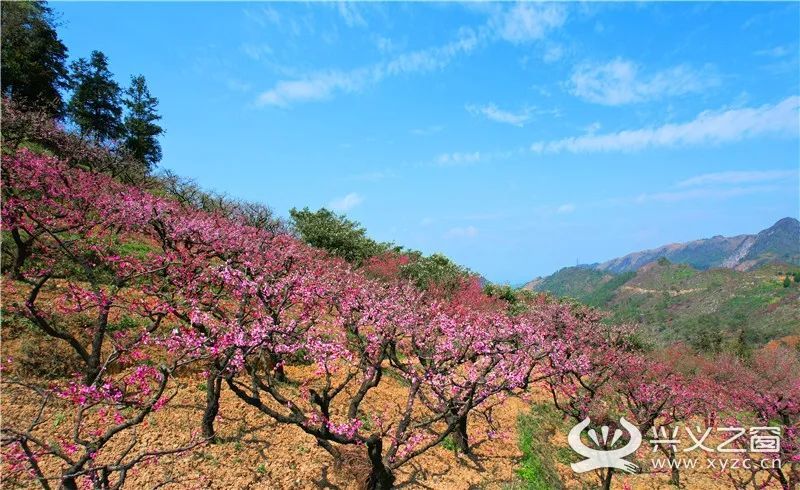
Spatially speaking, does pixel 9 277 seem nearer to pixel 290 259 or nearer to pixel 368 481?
pixel 290 259

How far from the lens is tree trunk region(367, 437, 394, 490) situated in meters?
8.60

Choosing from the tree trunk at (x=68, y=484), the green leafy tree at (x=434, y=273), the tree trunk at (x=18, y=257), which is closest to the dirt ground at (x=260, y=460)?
the tree trunk at (x=68, y=484)

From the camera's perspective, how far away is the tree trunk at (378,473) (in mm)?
8602

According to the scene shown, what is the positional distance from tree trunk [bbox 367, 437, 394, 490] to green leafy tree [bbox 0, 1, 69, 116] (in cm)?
3544

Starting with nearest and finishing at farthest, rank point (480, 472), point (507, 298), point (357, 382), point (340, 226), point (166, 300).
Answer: point (166, 300), point (480, 472), point (357, 382), point (340, 226), point (507, 298)

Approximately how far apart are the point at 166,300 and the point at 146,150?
1499 inches

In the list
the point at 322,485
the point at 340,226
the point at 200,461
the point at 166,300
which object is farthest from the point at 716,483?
the point at 340,226

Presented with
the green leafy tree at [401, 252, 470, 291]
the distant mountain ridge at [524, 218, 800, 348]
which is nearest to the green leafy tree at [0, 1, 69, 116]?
the green leafy tree at [401, 252, 470, 291]

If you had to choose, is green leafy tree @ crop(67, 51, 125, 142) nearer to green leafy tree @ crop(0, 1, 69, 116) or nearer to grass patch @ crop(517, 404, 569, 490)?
green leafy tree @ crop(0, 1, 69, 116)

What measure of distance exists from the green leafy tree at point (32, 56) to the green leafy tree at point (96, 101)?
108 cm

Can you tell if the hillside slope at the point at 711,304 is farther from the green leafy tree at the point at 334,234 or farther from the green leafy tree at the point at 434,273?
the green leafy tree at the point at 334,234

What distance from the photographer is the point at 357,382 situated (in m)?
13.4

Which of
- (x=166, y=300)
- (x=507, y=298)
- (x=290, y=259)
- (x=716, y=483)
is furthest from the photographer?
(x=507, y=298)

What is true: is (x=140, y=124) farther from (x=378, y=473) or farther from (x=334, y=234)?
(x=378, y=473)
